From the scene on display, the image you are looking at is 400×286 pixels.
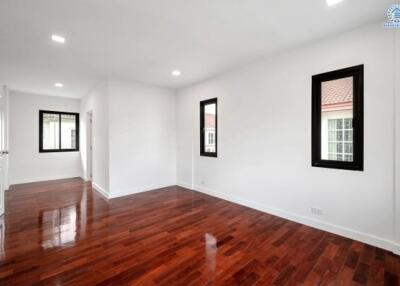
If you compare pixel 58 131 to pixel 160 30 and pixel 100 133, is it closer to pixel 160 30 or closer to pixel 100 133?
pixel 100 133

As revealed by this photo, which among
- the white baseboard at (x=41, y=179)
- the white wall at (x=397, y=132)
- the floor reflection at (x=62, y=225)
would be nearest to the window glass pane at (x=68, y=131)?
the white baseboard at (x=41, y=179)

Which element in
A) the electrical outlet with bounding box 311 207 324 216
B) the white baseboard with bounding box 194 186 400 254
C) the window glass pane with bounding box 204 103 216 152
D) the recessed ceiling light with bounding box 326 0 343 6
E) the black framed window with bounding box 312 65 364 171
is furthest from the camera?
the window glass pane with bounding box 204 103 216 152

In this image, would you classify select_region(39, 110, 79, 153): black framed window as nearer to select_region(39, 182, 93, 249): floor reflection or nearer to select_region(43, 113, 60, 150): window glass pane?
select_region(43, 113, 60, 150): window glass pane

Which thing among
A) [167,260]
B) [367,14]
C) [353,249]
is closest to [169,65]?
[367,14]

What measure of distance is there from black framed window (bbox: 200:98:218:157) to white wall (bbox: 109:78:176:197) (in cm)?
106

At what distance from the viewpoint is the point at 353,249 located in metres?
2.38

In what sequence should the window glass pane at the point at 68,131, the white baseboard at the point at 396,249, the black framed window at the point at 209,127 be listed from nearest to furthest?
the white baseboard at the point at 396,249
the black framed window at the point at 209,127
the window glass pane at the point at 68,131

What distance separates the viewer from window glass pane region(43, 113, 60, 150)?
20.4 feet

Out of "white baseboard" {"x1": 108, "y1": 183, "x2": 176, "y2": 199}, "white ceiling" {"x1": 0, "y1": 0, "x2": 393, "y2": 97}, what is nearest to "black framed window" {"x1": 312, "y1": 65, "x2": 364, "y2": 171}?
"white ceiling" {"x1": 0, "y1": 0, "x2": 393, "y2": 97}

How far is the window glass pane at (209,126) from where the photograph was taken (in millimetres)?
4697

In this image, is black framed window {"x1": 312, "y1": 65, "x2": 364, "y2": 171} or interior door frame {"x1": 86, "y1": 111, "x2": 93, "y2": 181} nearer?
black framed window {"x1": 312, "y1": 65, "x2": 364, "y2": 171}

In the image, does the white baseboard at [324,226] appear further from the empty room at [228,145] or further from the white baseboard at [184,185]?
the white baseboard at [184,185]

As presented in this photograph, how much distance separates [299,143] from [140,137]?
139 inches

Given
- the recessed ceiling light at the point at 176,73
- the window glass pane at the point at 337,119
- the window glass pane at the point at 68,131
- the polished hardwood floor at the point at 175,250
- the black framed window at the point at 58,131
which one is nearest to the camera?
the polished hardwood floor at the point at 175,250
